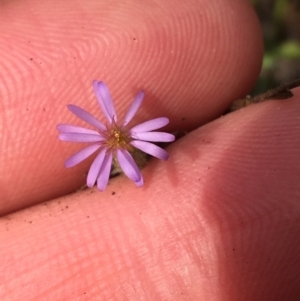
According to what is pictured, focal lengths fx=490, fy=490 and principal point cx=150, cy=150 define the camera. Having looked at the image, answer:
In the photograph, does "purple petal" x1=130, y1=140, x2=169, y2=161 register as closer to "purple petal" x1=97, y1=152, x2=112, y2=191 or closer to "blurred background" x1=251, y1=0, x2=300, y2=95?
"purple petal" x1=97, y1=152, x2=112, y2=191

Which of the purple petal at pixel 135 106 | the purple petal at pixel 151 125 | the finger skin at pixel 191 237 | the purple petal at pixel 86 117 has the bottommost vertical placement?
the finger skin at pixel 191 237

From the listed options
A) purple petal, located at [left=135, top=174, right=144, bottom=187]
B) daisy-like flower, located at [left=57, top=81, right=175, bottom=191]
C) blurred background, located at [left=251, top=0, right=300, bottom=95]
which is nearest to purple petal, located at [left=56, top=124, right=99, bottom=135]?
daisy-like flower, located at [left=57, top=81, right=175, bottom=191]

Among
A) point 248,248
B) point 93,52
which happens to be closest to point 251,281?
point 248,248

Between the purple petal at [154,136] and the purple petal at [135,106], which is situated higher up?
the purple petal at [135,106]

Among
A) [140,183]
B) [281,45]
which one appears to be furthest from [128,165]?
[281,45]

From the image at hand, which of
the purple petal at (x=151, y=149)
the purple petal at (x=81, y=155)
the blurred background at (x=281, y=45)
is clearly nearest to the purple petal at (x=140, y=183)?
the purple petal at (x=151, y=149)

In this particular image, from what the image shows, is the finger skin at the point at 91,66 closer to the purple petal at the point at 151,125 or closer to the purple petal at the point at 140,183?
the purple petal at the point at 151,125
